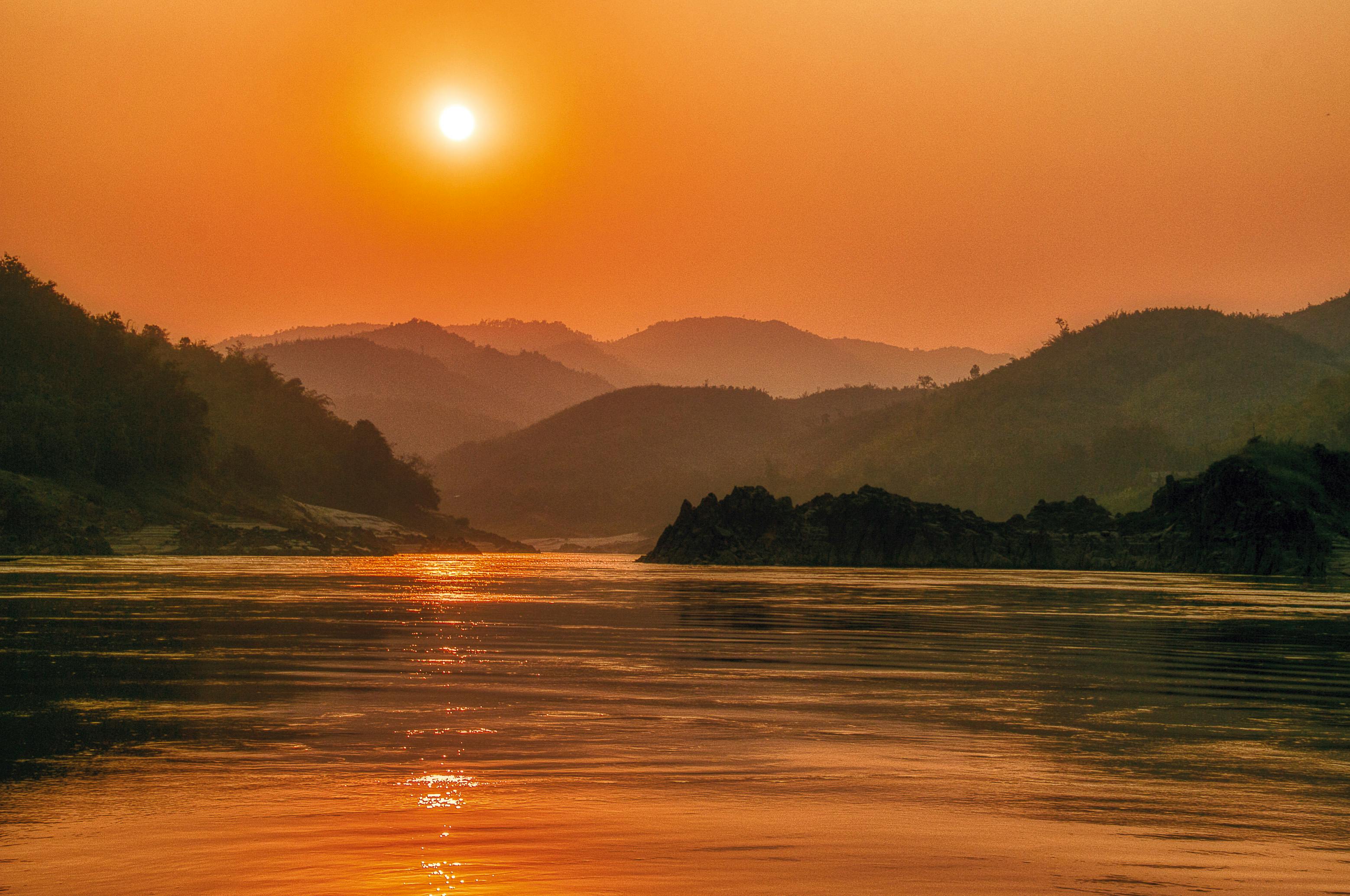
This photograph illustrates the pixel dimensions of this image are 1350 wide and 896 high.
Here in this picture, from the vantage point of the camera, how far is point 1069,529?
137750 millimetres

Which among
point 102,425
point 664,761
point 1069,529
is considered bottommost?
point 664,761

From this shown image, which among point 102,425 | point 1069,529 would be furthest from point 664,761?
point 102,425

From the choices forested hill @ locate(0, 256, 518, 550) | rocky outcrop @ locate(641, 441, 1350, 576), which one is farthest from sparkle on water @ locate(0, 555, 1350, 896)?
forested hill @ locate(0, 256, 518, 550)

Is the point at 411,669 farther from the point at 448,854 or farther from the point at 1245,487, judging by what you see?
the point at 1245,487

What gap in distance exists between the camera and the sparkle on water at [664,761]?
11.3 m

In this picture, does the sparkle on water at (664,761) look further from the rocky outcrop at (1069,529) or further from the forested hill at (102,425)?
the forested hill at (102,425)

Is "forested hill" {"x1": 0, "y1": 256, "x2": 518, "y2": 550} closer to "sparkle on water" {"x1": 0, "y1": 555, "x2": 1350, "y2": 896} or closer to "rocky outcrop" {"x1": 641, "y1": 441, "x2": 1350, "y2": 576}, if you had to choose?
"rocky outcrop" {"x1": 641, "y1": 441, "x2": 1350, "y2": 576}

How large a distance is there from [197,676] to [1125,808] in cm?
1769

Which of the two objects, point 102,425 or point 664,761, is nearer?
point 664,761

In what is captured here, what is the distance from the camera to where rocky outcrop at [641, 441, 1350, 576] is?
10912cm

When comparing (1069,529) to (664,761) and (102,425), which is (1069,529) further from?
(664,761)

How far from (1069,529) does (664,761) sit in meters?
128

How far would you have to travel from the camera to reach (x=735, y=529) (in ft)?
458

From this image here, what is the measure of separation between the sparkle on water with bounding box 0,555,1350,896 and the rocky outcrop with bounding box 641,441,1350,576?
76721mm
